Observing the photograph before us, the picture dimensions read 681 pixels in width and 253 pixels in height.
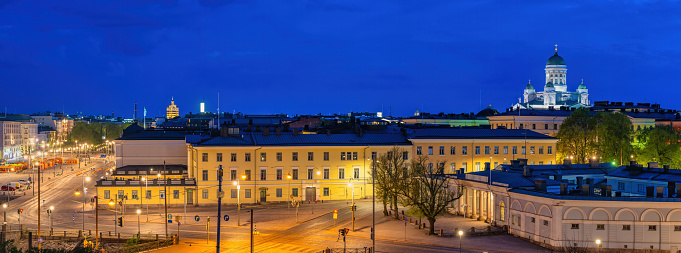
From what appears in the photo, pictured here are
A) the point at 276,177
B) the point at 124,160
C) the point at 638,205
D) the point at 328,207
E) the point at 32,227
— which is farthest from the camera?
the point at 124,160

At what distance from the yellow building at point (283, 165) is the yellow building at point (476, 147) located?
4977 mm

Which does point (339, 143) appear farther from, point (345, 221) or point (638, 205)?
point (638, 205)

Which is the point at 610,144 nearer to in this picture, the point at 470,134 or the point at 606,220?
the point at 470,134

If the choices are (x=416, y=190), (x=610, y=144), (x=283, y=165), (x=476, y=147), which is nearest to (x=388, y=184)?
(x=416, y=190)

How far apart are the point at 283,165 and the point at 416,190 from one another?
77.7 feet

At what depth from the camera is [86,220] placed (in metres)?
64.7

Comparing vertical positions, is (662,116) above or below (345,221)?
above

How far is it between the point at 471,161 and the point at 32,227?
51423mm

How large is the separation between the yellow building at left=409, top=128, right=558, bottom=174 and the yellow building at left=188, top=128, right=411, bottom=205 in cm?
498

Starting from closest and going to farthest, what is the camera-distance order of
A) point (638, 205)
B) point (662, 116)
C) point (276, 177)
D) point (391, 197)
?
point (638, 205), point (391, 197), point (276, 177), point (662, 116)

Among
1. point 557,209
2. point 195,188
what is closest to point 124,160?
point 195,188

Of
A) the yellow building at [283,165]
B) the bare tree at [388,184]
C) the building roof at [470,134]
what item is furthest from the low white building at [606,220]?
the building roof at [470,134]

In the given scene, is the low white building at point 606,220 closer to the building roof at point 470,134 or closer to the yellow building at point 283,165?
the yellow building at point 283,165

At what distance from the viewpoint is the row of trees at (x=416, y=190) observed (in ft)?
193
